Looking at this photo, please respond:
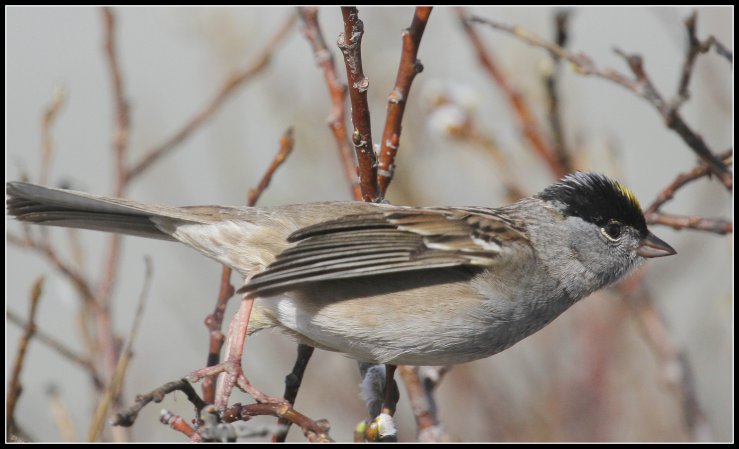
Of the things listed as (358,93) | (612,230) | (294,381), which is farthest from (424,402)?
(358,93)

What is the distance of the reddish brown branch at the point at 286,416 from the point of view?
189cm

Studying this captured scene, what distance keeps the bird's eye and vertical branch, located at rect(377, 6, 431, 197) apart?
831 mm

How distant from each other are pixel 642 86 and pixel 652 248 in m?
0.72

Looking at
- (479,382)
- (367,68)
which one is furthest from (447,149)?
(479,382)

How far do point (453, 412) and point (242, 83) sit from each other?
2.12 meters

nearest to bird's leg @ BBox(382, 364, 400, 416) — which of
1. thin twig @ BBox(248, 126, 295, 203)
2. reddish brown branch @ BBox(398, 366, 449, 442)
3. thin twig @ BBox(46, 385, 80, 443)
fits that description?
reddish brown branch @ BBox(398, 366, 449, 442)

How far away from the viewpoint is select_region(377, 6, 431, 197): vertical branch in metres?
2.47

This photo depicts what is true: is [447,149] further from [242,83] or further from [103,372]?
[103,372]

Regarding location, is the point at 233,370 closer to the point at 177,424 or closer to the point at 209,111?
the point at 177,424

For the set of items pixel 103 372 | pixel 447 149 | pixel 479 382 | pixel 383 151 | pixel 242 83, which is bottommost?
pixel 103 372

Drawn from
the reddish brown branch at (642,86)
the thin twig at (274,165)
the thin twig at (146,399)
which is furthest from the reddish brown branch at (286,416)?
the reddish brown branch at (642,86)

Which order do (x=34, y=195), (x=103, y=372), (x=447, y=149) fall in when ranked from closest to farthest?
(x=34, y=195) → (x=103, y=372) → (x=447, y=149)

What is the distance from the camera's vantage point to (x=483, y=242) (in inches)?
109

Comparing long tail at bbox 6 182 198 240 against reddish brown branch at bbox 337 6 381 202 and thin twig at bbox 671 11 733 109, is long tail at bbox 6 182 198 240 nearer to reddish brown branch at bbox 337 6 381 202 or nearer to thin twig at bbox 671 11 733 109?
reddish brown branch at bbox 337 6 381 202
